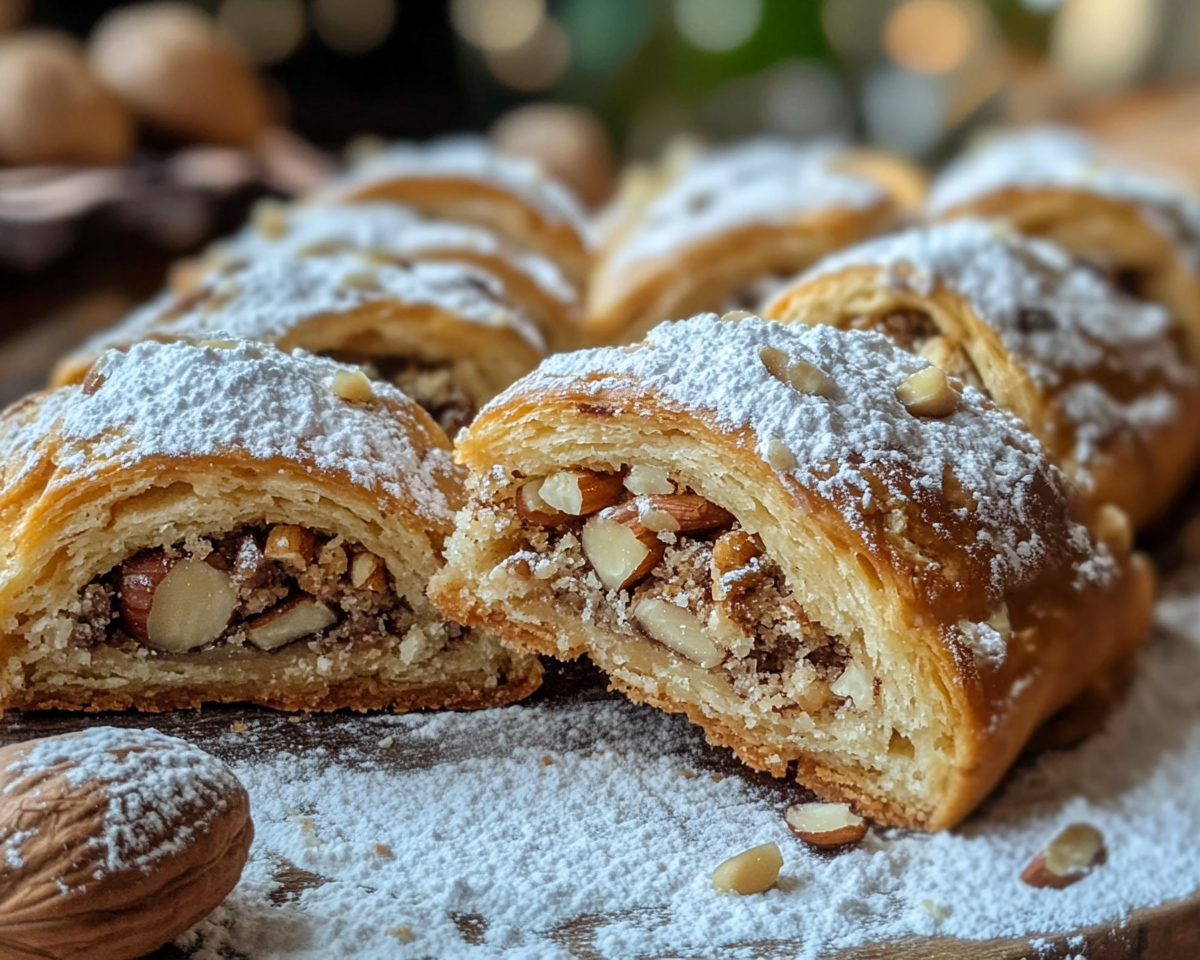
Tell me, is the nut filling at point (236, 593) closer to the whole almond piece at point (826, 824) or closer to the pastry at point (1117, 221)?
the whole almond piece at point (826, 824)

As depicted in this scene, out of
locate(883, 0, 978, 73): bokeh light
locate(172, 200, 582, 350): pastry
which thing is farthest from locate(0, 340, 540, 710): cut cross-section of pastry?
locate(883, 0, 978, 73): bokeh light

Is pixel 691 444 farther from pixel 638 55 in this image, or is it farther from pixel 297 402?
pixel 638 55

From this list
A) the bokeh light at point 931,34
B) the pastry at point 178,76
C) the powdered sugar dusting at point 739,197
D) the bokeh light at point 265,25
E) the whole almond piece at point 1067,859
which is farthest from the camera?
the bokeh light at point 931,34

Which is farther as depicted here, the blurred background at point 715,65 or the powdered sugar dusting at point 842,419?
the blurred background at point 715,65

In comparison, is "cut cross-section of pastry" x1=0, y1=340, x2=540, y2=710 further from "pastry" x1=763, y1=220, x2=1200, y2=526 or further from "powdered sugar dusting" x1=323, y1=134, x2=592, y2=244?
"powdered sugar dusting" x1=323, y1=134, x2=592, y2=244

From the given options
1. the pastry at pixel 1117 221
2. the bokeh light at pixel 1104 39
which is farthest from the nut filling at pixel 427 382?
the bokeh light at pixel 1104 39

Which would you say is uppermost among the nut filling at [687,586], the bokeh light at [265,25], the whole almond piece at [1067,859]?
the bokeh light at [265,25]

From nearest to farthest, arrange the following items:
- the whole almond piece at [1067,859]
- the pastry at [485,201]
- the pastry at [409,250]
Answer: the whole almond piece at [1067,859] → the pastry at [409,250] → the pastry at [485,201]
